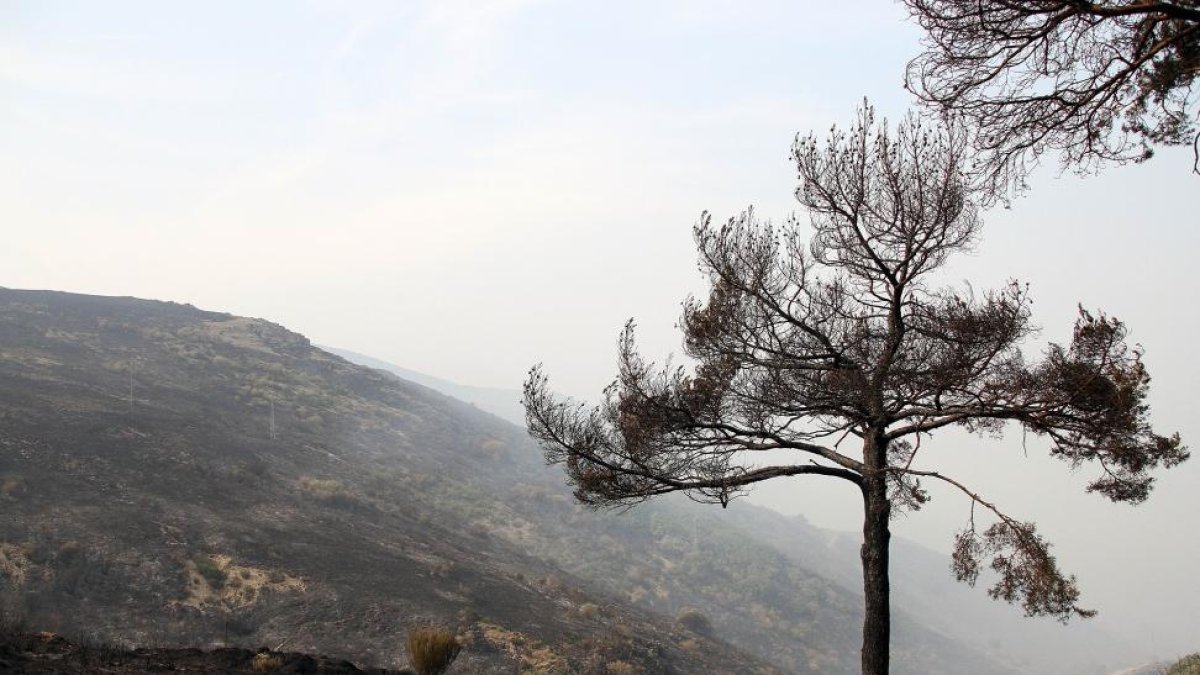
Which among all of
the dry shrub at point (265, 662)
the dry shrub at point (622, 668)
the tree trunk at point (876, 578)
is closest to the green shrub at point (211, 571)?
the dry shrub at point (265, 662)

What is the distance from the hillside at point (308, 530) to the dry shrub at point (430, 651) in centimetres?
658

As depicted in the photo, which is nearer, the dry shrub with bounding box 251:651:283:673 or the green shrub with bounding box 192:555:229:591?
the dry shrub with bounding box 251:651:283:673

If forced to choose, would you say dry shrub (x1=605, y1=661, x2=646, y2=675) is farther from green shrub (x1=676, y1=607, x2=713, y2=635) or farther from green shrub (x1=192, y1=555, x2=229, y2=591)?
green shrub (x1=676, y1=607, x2=713, y2=635)

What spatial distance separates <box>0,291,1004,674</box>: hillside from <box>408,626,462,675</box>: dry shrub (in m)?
6.58

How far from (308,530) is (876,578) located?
68.8 feet

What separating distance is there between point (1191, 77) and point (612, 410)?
25.1ft

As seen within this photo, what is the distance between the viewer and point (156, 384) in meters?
39.1

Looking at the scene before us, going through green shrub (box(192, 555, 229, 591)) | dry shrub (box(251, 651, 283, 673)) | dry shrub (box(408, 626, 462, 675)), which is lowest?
green shrub (box(192, 555, 229, 591))

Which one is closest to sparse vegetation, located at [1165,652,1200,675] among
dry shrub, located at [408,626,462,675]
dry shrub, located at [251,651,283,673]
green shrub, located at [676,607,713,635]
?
dry shrub, located at [408,626,462,675]

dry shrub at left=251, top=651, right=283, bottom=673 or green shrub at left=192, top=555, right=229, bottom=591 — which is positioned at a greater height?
dry shrub at left=251, top=651, right=283, bottom=673

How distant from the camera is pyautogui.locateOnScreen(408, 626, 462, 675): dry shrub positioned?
1050cm

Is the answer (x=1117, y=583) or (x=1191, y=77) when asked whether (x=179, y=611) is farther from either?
(x=1117, y=583)

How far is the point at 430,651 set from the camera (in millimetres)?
10500

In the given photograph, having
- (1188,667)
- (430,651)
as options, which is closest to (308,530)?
(430,651)
